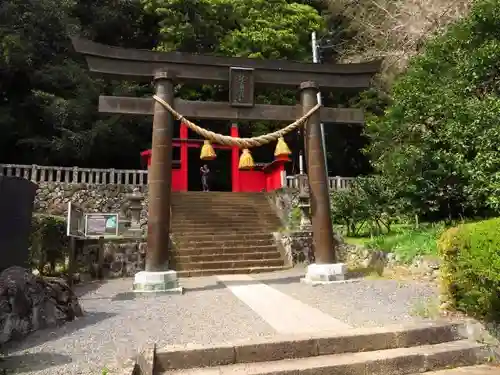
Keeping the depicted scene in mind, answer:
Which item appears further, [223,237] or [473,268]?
[223,237]

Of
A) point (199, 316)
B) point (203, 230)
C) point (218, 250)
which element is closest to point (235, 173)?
point (203, 230)

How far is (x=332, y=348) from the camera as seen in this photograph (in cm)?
405

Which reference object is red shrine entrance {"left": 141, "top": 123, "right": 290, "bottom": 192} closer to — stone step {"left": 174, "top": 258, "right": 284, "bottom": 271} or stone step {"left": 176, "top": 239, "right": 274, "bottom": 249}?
stone step {"left": 176, "top": 239, "right": 274, "bottom": 249}

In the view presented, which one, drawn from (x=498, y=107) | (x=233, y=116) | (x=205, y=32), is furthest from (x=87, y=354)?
(x=205, y=32)

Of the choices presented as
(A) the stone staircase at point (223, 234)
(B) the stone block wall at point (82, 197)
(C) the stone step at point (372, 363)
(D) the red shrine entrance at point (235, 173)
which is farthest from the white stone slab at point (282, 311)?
(D) the red shrine entrance at point (235, 173)

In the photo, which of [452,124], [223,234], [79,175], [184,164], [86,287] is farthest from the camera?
[184,164]

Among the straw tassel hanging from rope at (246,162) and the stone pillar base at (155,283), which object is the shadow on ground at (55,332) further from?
the straw tassel hanging from rope at (246,162)

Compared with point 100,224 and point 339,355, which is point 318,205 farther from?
point 100,224

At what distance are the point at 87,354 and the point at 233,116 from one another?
240 inches

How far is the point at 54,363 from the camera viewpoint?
12.0 ft

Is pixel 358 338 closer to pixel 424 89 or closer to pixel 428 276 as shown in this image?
pixel 428 276

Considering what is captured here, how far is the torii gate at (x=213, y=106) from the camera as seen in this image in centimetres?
784

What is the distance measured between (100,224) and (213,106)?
389cm

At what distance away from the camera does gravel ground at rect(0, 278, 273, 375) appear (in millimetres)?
3670
